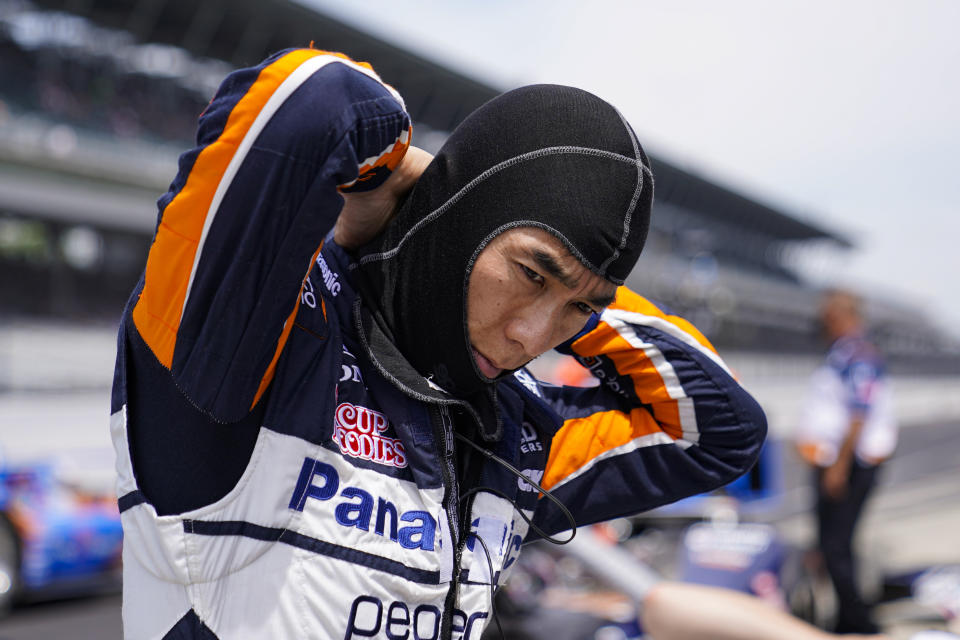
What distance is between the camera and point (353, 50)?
19.3 meters

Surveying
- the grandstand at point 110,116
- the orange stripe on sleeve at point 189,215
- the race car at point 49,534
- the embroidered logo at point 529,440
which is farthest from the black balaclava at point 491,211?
the grandstand at point 110,116

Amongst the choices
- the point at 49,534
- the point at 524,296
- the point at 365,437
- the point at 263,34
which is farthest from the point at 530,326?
the point at 263,34

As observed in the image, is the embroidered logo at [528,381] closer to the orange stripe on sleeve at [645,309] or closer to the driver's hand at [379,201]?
the orange stripe on sleeve at [645,309]

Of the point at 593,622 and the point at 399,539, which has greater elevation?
the point at 399,539

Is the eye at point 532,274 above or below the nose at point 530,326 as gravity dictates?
above

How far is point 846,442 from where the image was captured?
472cm

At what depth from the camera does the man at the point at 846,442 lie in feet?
15.2

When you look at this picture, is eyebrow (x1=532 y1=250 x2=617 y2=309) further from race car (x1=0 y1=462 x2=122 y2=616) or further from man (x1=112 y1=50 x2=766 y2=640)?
race car (x1=0 y1=462 x2=122 y2=616)

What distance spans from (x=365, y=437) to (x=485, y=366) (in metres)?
0.21

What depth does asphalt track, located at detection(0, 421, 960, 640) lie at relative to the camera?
16.4 feet

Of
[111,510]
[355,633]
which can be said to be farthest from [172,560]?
[111,510]

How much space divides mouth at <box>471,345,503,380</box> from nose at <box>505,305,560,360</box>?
0.19 ft

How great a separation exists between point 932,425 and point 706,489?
79.5 ft

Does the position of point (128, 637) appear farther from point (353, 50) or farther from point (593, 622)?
point (353, 50)
